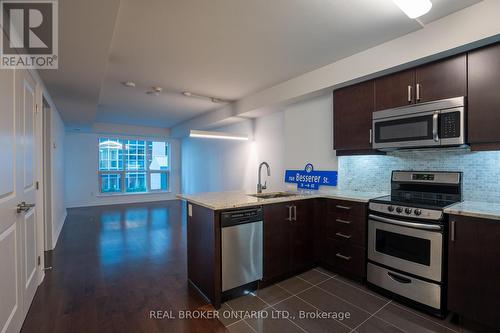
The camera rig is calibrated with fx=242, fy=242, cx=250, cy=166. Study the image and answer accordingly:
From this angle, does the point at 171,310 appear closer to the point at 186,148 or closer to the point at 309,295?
the point at 309,295

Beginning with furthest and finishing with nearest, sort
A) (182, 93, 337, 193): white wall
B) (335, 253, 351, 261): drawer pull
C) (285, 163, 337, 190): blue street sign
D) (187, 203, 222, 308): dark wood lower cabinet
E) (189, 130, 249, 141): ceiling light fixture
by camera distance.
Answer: (189, 130, 249, 141): ceiling light fixture < (182, 93, 337, 193): white wall < (285, 163, 337, 190): blue street sign < (335, 253, 351, 261): drawer pull < (187, 203, 222, 308): dark wood lower cabinet

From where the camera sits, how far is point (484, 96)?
6.48 feet

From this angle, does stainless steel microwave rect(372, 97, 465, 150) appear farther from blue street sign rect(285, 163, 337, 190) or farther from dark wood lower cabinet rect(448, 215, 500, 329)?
blue street sign rect(285, 163, 337, 190)

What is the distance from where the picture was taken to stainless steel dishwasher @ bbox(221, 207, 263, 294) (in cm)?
226

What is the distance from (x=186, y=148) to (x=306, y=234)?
649cm

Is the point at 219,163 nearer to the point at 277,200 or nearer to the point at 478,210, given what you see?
the point at 277,200

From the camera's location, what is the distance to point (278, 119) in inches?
178

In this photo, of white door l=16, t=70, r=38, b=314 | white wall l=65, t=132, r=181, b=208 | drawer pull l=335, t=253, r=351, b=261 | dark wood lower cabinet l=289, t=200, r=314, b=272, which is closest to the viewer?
white door l=16, t=70, r=38, b=314

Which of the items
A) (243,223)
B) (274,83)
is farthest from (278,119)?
(243,223)

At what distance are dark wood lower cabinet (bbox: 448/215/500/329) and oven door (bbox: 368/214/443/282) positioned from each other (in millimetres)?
100

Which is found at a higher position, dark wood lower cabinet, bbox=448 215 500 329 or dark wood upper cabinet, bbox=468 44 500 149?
dark wood upper cabinet, bbox=468 44 500 149

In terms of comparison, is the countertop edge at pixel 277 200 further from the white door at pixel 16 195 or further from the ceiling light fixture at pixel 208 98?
the ceiling light fixture at pixel 208 98

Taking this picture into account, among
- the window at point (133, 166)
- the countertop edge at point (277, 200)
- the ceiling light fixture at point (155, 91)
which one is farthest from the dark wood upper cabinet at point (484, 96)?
the window at point (133, 166)

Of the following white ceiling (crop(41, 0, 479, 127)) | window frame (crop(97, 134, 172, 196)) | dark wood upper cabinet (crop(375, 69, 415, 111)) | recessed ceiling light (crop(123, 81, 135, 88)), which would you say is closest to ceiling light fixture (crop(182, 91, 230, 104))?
white ceiling (crop(41, 0, 479, 127))
